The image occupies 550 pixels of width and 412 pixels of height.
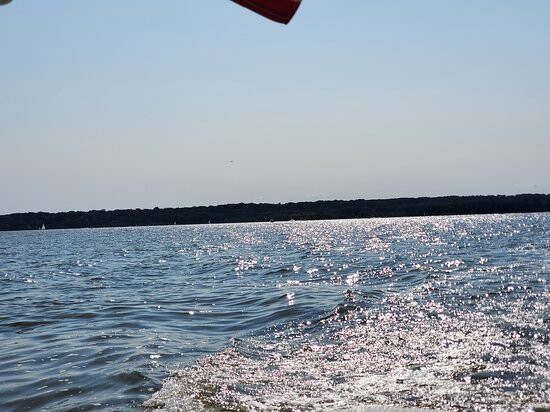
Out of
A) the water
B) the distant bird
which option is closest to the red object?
the distant bird

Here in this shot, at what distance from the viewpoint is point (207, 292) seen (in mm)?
19797

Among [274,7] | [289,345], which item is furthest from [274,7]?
[289,345]

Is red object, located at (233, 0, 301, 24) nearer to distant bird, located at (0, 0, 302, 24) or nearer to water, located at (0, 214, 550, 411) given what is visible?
distant bird, located at (0, 0, 302, 24)

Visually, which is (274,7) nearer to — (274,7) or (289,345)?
(274,7)

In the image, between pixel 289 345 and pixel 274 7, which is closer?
pixel 274 7

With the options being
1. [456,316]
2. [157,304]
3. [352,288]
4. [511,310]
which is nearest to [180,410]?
[456,316]

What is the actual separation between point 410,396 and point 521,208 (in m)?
207

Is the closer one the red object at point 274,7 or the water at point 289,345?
the red object at point 274,7

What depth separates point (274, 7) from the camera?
3348mm

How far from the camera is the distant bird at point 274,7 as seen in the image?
10.9ft

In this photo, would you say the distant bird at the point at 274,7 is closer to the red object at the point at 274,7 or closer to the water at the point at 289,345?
the red object at the point at 274,7

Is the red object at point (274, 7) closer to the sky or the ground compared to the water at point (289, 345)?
closer to the sky

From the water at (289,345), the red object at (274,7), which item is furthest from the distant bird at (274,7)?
the water at (289,345)

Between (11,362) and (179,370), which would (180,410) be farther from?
(11,362)
